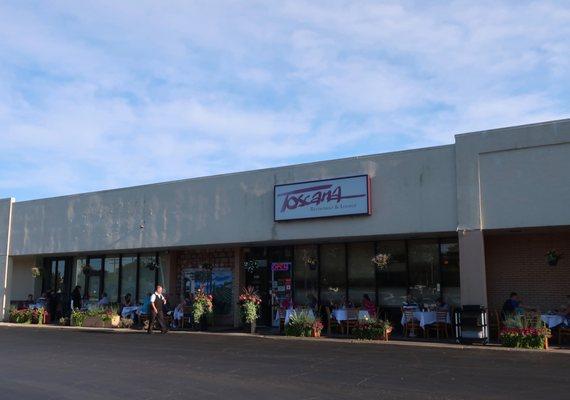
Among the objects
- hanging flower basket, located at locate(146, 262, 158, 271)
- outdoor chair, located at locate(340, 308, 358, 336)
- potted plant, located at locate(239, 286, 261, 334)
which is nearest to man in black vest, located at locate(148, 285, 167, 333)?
potted plant, located at locate(239, 286, 261, 334)

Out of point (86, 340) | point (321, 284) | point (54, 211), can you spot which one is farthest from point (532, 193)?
point (54, 211)

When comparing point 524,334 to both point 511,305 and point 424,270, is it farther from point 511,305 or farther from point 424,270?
point 424,270

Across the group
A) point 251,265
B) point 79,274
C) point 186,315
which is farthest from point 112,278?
point 251,265

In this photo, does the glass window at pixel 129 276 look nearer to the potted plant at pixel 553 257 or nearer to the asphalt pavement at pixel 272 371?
the asphalt pavement at pixel 272 371

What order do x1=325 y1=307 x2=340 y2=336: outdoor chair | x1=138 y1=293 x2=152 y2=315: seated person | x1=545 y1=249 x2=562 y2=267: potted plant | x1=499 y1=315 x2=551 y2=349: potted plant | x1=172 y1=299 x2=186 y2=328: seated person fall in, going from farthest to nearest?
x1=138 y1=293 x2=152 y2=315: seated person
x1=172 y1=299 x2=186 y2=328: seated person
x1=325 y1=307 x2=340 y2=336: outdoor chair
x1=545 y1=249 x2=562 y2=267: potted plant
x1=499 y1=315 x2=551 y2=349: potted plant

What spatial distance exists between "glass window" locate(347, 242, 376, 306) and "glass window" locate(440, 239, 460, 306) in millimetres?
2439

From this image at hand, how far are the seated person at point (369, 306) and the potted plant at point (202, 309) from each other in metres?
5.80

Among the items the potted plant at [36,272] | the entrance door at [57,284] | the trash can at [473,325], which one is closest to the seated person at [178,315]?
the entrance door at [57,284]

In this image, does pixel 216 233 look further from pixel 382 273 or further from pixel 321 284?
pixel 382 273

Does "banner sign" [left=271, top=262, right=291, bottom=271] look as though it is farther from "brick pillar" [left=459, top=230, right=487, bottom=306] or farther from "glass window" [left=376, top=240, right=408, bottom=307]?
"brick pillar" [left=459, top=230, right=487, bottom=306]

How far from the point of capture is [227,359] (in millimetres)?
13742

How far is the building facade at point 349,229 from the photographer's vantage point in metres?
16.8

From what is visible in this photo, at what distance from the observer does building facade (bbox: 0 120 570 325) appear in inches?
663

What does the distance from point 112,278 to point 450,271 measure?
51.2 feet
